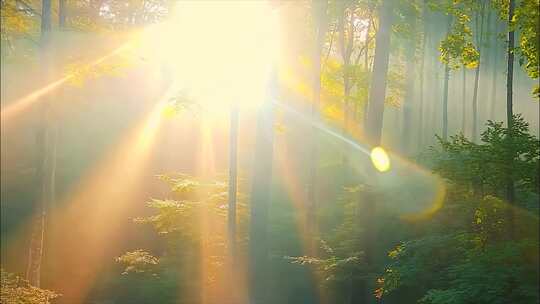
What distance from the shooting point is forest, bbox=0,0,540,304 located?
8539 mm

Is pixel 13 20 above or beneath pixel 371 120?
above

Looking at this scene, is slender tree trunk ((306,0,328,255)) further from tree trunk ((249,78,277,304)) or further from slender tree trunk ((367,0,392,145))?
slender tree trunk ((367,0,392,145))

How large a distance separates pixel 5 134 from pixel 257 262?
26834mm

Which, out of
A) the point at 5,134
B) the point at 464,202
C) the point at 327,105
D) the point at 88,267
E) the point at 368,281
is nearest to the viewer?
the point at 464,202

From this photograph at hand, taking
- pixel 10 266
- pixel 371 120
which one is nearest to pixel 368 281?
pixel 371 120

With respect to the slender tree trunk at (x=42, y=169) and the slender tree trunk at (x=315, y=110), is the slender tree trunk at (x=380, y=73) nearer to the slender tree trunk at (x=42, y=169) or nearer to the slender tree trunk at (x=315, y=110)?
→ the slender tree trunk at (x=315, y=110)

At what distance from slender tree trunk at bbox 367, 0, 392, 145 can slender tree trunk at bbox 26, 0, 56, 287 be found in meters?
8.43

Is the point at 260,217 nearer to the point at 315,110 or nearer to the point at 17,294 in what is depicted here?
the point at 17,294

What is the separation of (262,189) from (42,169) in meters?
6.44

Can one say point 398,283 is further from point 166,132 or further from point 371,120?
point 166,132

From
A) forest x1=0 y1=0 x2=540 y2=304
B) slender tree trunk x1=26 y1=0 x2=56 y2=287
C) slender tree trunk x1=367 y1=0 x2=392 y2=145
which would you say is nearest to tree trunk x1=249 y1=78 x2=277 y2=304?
forest x1=0 y1=0 x2=540 y2=304

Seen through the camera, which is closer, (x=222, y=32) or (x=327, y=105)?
(x=222, y=32)

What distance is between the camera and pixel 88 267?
59.9 feet

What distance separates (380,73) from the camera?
39.3 ft
